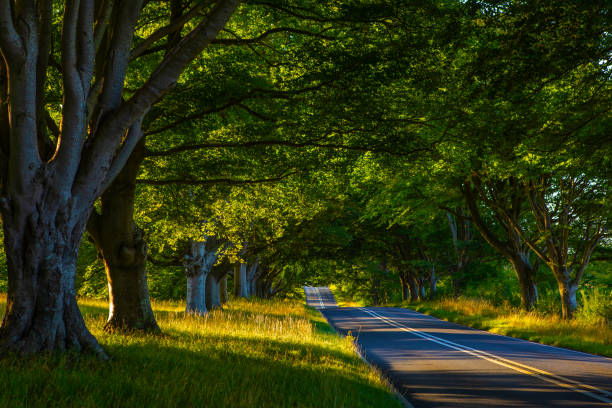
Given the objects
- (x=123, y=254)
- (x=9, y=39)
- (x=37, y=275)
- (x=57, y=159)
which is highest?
(x=9, y=39)

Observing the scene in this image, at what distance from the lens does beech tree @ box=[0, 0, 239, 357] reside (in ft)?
18.5

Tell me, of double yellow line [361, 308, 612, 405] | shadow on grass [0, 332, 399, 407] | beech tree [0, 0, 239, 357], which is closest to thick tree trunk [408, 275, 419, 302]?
double yellow line [361, 308, 612, 405]

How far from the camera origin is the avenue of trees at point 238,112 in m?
5.82

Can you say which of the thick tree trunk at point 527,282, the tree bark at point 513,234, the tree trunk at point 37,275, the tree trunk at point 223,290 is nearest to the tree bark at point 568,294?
the tree bark at point 513,234

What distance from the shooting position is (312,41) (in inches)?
372

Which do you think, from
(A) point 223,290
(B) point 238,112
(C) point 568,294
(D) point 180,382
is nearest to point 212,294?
(A) point 223,290

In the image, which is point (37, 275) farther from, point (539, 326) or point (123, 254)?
point (539, 326)

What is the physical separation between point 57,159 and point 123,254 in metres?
3.89

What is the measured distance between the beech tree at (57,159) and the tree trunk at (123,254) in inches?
125

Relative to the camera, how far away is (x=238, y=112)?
1128cm

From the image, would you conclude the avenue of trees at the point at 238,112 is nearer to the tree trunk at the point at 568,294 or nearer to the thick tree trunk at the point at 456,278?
the tree trunk at the point at 568,294

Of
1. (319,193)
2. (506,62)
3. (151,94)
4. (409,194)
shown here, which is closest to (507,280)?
(409,194)

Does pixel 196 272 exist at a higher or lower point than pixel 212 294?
higher

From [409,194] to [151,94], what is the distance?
62.7 feet
